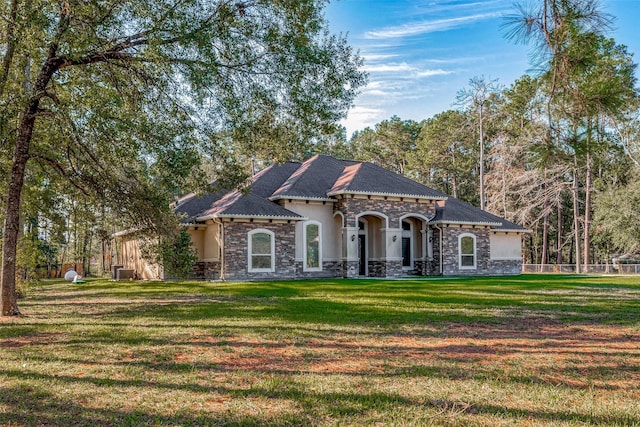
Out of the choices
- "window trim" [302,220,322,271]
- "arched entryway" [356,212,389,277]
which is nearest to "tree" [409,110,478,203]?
"arched entryway" [356,212,389,277]

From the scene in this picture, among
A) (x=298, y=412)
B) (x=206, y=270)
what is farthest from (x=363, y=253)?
(x=298, y=412)

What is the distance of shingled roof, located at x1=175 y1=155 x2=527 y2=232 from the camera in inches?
830

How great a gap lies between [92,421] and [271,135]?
28.6 ft

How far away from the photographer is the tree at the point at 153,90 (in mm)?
9297

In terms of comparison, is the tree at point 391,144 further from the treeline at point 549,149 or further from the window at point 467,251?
the window at point 467,251

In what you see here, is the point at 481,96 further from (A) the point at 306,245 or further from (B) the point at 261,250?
(B) the point at 261,250

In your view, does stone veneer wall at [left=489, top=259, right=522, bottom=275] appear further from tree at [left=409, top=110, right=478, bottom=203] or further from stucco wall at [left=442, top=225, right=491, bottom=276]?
tree at [left=409, top=110, right=478, bottom=203]

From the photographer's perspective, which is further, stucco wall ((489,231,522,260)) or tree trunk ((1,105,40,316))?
stucco wall ((489,231,522,260))

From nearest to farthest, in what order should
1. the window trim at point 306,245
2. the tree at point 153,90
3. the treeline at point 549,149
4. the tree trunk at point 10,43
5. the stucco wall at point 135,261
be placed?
the treeline at point 549,149, the tree trunk at point 10,43, the tree at point 153,90, the window trim at point 306,245, the stucco wall at point 135,261

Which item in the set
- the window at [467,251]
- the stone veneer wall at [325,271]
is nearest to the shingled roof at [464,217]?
the window at [467,251]

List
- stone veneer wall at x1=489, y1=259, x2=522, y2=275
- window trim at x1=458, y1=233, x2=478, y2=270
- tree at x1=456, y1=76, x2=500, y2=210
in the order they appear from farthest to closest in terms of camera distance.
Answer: tree at x1=456, y1=76, x2=500, y2=210, stone veneer wall at x1=489, y1=259, x2=522, y2=275, window trim at x1=458, y1=233, x2=478, y2=270

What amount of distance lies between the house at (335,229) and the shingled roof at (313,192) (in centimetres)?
5

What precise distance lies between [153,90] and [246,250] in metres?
10.5

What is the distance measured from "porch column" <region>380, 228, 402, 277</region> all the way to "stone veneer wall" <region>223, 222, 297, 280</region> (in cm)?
444
